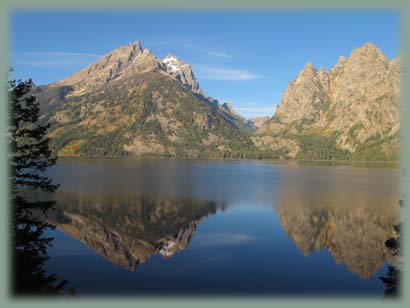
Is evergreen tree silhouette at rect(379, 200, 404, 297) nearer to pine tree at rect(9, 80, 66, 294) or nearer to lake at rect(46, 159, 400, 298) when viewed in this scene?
lake at rect(46, 159, 400, 298)

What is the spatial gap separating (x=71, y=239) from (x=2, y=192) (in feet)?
106

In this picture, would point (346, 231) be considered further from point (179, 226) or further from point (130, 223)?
point (130, 223)

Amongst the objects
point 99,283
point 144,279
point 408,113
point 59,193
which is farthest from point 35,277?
point 59,193

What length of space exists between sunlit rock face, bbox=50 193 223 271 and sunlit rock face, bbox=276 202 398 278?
14483 mm

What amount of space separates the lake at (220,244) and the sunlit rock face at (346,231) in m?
0.13

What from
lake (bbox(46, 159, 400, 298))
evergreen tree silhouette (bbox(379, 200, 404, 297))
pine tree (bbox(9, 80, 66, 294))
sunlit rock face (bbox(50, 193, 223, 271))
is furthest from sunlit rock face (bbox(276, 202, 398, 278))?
pine tree (bbox(9, 80, 66, 294))

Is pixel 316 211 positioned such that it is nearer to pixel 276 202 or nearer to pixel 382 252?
pixel 276 202

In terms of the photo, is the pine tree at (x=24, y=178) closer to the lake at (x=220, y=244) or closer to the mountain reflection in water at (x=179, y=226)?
the lake at (x=220, y=244)

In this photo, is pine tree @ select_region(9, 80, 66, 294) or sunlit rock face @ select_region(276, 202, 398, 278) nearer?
pine tree @ select_region(9, 80, 66, 294)

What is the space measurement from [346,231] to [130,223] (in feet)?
103

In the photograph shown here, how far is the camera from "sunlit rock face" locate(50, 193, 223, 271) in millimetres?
49531

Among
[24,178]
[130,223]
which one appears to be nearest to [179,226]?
[130,223]

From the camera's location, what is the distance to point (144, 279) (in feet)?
128

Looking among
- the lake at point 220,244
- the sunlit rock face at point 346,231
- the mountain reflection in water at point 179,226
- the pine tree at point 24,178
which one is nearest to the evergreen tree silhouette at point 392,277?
the lake at point 220,244
